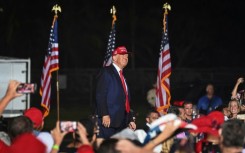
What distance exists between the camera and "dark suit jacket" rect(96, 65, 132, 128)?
10.6m

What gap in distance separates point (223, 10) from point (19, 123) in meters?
40.7

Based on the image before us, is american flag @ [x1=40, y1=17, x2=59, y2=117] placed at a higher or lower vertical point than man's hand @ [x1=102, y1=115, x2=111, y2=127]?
higher

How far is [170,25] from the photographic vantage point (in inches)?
1907

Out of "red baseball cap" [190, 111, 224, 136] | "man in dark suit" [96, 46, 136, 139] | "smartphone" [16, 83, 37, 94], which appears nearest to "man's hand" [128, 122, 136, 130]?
"man in dark suit" [96, 46, 136, 139]

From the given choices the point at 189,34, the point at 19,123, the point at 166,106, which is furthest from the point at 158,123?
the point at 189,34

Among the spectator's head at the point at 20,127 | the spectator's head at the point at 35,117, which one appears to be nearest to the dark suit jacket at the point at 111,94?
the spectator's head at the point at 35,117

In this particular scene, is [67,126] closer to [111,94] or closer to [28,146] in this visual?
[28,146]

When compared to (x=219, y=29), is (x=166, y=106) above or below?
below

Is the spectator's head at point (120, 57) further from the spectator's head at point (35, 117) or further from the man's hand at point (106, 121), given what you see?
the spectator's head at point (35, 117)

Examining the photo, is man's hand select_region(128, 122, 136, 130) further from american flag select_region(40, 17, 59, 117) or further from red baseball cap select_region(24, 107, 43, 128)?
american flag select_region(40, 17, 59, 117)

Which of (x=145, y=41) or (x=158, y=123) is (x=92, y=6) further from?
(x=158, y=123)

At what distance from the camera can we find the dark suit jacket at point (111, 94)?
10.6 meters

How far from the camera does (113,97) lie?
1069 centimetres

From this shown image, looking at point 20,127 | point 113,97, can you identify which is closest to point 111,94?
point 113,97
